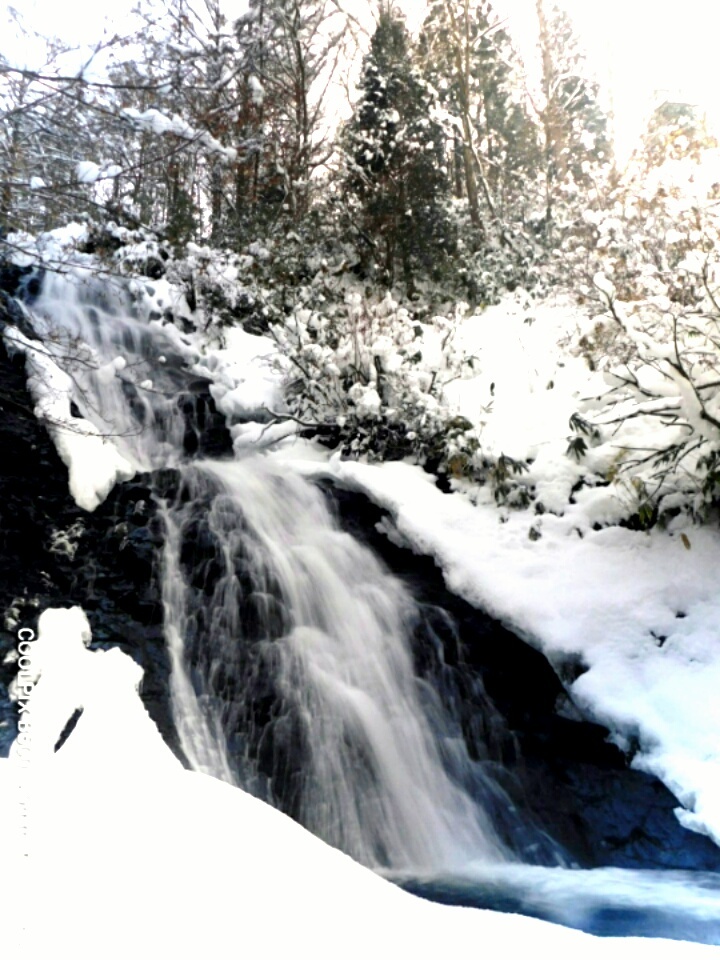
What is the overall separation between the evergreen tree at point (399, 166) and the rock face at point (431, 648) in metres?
6.18

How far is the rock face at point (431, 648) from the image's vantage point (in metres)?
4.25

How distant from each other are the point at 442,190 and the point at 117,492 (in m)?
7.66

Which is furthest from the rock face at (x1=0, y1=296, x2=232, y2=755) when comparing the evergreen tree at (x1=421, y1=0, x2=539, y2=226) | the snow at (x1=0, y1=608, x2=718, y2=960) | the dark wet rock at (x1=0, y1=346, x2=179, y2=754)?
the evergreen tree at (x1=421, y1=0, x2=539, y2=226)

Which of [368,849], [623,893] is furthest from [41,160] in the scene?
[623,893]

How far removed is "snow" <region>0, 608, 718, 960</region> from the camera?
1.71 m

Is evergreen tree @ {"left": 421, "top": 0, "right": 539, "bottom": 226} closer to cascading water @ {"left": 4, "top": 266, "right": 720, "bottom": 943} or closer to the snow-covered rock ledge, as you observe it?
the snow-covered rock ledge

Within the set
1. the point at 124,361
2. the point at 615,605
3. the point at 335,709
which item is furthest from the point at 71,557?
the point at 124,361

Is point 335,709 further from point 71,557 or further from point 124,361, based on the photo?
point 124,361

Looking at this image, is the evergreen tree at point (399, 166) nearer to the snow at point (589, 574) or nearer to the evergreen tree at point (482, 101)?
the evergreen tree at point (482, 101)

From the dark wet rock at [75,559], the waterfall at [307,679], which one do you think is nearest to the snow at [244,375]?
the waterfall at [307,679]

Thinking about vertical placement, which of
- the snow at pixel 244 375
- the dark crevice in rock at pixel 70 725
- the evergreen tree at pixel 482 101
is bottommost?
the dark crevice in rock at pixel 70 725

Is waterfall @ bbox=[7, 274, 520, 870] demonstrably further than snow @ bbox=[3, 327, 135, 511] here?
No

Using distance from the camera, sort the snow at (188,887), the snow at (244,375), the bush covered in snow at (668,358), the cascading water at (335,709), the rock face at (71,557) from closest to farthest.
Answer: the snow at (188,887) → the cascading water at (335,709) → the rock face at (71,557) → the bush covered in snow at (668,358) → the snow at (244,375)

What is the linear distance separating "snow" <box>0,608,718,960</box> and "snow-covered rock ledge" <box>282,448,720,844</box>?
7.65ft
